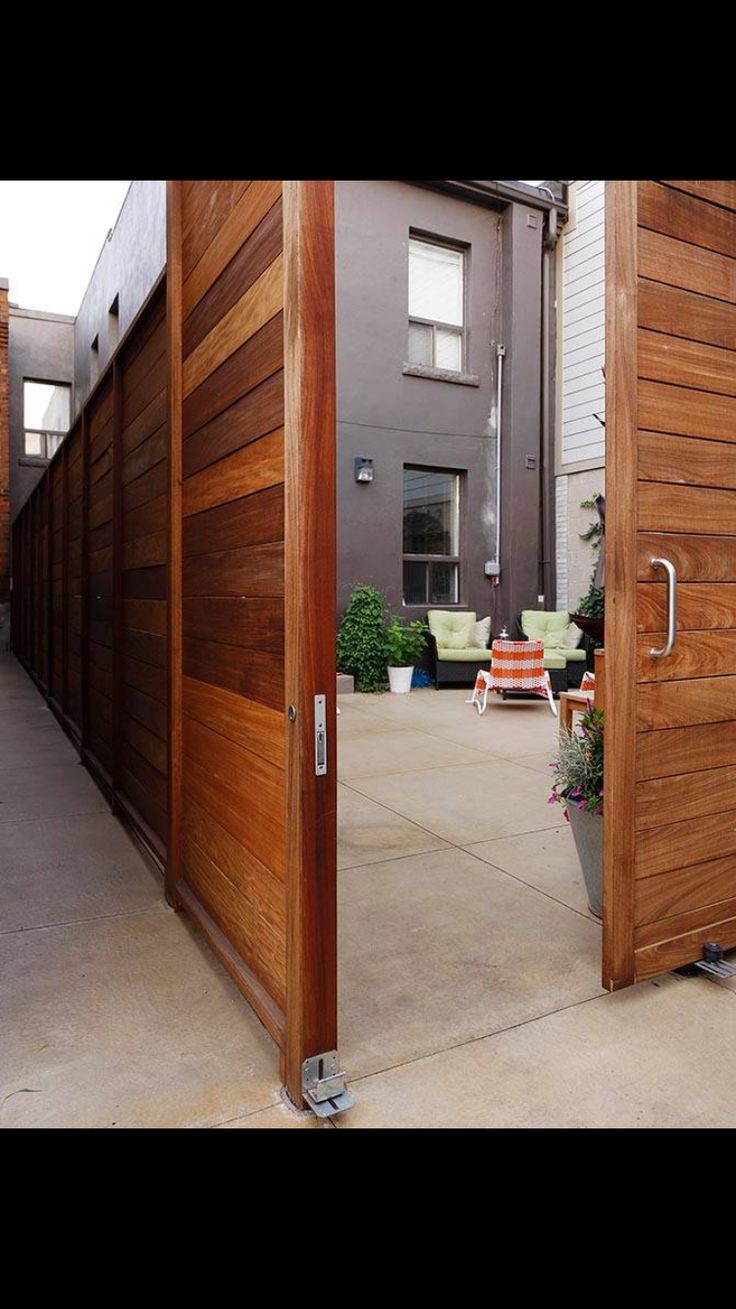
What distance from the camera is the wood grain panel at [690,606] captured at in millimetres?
1852

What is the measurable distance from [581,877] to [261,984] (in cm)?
138

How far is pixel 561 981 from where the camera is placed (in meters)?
1.95

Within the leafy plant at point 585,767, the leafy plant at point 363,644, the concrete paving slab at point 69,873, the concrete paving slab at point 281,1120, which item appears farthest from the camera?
the leafy plant at point 363,644

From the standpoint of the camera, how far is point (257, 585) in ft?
5.47

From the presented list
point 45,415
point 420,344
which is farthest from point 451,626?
point 45,415

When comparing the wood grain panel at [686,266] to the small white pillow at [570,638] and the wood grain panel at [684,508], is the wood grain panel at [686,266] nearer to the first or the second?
the wood grain panel at [684,508]

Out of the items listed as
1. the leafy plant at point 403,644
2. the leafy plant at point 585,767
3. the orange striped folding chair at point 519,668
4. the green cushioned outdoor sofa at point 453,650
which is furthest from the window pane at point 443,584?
the leafy plant at point 585,767

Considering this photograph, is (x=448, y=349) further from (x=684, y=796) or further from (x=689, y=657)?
(x=684, y=796)

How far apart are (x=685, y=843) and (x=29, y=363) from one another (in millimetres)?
13682

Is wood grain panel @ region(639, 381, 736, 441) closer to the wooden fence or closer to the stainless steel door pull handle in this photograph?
the stainless steel door pull handle

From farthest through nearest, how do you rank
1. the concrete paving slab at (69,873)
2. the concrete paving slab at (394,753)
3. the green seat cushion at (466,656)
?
the green seat cushion at (466,656)
the concrete paving slab at (394,753)
the concrete paving slab at (69,873)

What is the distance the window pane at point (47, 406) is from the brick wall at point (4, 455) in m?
0.46

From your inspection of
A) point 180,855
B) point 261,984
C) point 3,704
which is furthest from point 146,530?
point 3,704

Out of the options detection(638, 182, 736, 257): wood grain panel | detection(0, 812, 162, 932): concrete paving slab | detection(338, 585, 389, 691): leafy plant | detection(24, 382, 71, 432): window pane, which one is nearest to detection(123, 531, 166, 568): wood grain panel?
detection(0, 812, 162, 932): concrete paving slab
